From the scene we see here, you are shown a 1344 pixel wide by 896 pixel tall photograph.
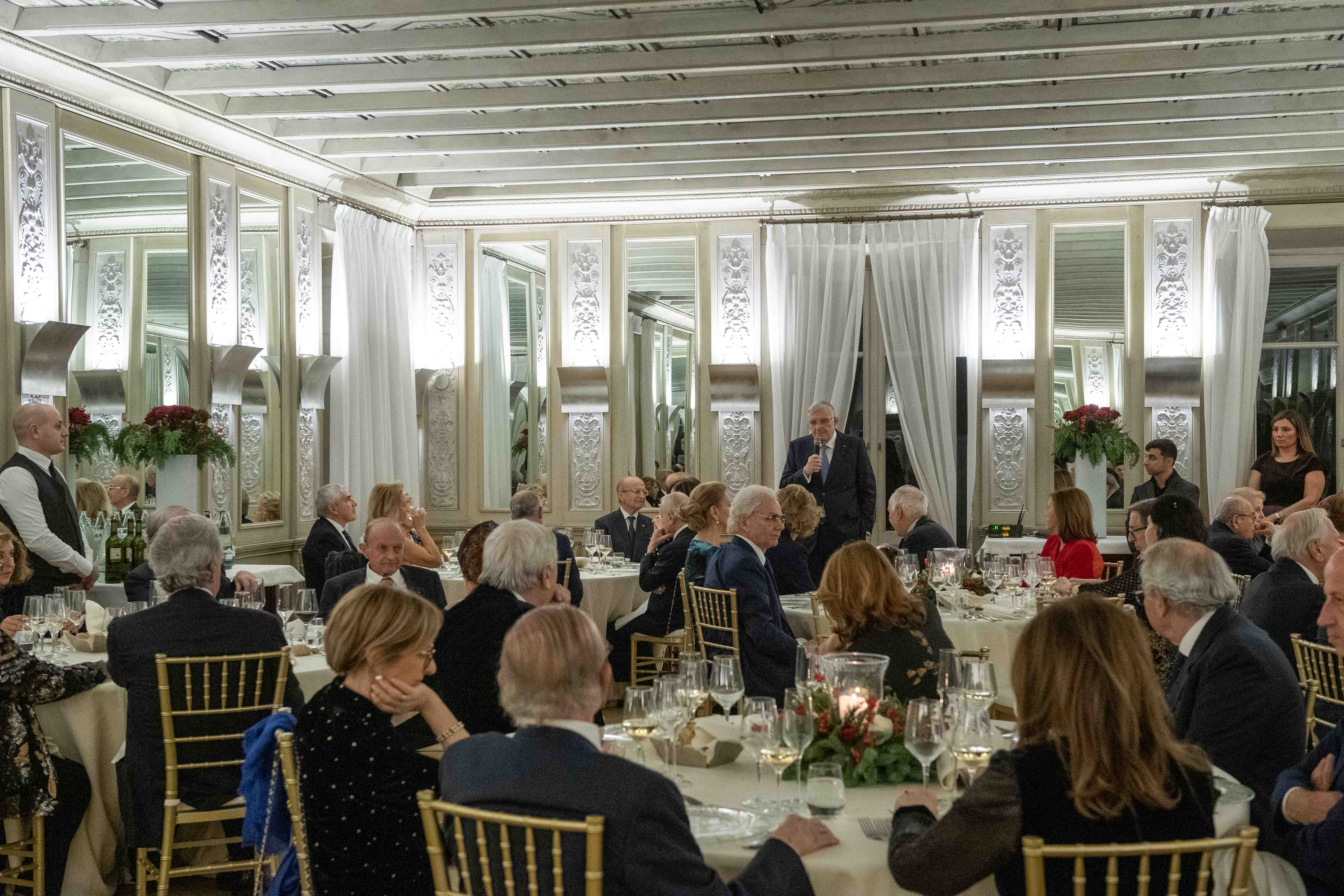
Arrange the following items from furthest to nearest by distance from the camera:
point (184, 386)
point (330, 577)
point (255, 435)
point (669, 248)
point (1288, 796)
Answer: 1. point (669, 248)
2. point (255, 435)
3. point (184, 386)
4. point (330, 577)
5. point (1288, 796)

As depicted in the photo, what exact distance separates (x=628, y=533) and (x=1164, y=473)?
3729 mm

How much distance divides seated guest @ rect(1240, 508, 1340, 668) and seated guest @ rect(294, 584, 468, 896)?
3.31 m

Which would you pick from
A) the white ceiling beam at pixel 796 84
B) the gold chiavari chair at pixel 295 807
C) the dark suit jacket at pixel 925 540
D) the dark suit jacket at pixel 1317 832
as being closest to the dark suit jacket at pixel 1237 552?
the dark suit jacket at pixel 925 540

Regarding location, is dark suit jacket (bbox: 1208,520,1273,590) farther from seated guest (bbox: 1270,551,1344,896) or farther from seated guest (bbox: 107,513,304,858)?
seated guest (bbox: 107,513,304,858)

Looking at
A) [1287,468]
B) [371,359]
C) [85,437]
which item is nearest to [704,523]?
[85,437]

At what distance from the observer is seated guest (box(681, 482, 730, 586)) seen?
19.3ft

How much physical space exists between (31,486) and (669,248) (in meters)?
6.41

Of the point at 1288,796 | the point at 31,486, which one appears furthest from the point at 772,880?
the point at 31,486

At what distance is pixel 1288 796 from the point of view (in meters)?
2.81

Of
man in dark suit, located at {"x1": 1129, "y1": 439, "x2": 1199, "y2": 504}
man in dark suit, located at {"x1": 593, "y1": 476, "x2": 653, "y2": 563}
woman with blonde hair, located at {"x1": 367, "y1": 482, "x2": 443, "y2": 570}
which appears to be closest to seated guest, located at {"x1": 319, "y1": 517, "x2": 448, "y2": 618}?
woman with blonde hair, located at {"x1": 367, "y1": 482, "x2": 443, "y2": 570}

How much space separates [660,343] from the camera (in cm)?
1153

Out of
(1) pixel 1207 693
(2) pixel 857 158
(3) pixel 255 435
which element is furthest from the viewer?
(2) pixel 857 158

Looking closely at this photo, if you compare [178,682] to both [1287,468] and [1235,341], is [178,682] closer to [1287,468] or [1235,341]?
[1287,468]

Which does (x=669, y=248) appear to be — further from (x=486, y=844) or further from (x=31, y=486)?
(x=486, y=844)
